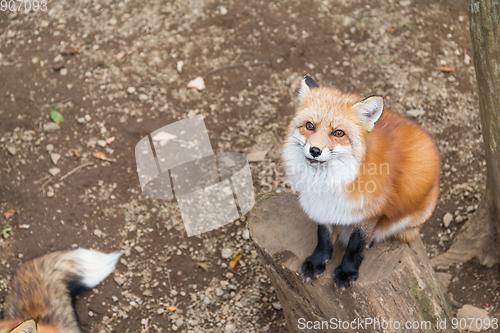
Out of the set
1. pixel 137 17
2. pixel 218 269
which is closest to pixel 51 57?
pixel 137 17

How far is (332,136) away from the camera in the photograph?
7.55ft

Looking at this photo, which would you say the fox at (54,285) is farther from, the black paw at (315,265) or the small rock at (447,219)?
the small rock at (447,219)

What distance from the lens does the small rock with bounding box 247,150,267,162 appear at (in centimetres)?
458

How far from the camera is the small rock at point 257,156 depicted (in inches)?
180

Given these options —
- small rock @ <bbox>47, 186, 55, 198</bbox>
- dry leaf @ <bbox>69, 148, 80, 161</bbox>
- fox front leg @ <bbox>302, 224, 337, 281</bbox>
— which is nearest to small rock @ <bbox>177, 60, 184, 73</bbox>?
dry leaf @ <bbox>69, 148, 80, 161</bbox>

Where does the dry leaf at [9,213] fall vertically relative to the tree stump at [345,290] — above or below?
below

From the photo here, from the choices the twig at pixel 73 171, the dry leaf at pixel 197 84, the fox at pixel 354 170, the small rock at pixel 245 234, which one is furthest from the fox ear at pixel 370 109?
the twig at pixel 73 171

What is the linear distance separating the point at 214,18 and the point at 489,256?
4.08 metres

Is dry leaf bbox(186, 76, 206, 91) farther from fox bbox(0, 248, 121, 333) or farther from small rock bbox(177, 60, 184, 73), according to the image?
fox bbox(0, 248, 121, 333)

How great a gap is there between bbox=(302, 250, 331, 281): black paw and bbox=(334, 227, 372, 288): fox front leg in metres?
0.11

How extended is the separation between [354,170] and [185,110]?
9.53ft

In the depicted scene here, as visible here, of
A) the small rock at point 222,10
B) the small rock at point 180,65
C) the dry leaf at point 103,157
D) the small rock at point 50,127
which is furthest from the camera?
the small rock at point 222,10

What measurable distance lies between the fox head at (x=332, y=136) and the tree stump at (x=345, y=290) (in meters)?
0.68

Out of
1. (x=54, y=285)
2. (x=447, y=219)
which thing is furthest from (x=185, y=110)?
(x=447, y=219)
